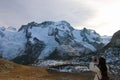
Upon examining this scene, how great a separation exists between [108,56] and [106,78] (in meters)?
166

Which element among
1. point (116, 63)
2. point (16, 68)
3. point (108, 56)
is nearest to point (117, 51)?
point (108, 56)

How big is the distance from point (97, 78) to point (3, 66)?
3253 inches

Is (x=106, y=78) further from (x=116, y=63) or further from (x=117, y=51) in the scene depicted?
(x=117, y=51)

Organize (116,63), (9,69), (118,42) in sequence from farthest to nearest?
(118,42) → (116,63) → (9,69)

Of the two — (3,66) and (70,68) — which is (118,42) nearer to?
(70,68)

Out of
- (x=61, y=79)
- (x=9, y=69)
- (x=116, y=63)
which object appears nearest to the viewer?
(x=61, y=79)

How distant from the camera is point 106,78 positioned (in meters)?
14.3

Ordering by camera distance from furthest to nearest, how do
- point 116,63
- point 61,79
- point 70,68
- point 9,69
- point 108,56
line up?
point 108,56
point 116,63
point 70,68
point 9,69
point 61,79

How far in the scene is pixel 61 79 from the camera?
74438 millimetres

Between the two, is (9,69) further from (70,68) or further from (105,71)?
(105,71)

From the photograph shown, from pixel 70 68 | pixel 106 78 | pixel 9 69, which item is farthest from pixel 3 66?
pixel 106 78

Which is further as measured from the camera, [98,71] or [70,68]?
[70,68]

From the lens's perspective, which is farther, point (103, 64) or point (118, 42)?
point (118, 42)

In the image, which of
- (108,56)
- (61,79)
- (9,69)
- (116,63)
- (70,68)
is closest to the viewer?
(61,79)
